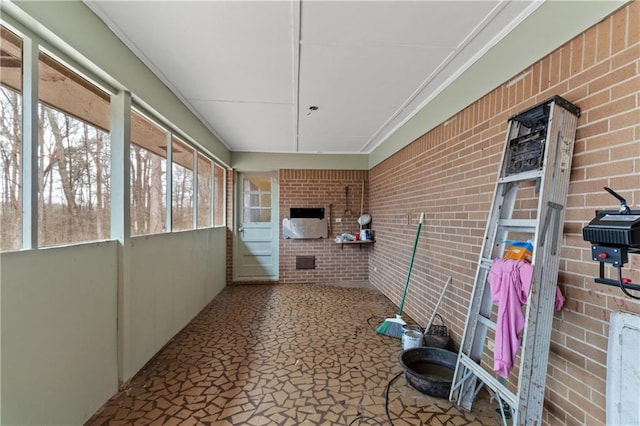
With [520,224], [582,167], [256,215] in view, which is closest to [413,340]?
[520,224]

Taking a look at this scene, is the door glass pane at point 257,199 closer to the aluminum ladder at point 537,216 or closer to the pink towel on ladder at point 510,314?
the aluminum ladder at point 537,216

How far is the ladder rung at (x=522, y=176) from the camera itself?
1.52 meters

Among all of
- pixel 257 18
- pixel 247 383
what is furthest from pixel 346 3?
pixel 247 383

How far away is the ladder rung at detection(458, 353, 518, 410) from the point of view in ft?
4.84

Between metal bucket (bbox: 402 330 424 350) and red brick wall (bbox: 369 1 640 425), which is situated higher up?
red brick wall (bbox: 369 1 640 425)

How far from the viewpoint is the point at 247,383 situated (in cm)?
226

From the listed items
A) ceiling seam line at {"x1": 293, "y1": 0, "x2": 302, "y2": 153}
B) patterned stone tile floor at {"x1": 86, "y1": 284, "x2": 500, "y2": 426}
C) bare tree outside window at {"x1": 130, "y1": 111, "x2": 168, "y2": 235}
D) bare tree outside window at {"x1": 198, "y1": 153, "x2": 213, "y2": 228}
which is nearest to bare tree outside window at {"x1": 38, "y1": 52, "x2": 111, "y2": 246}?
bare tree outside window at {"x1": 130, "y1": 111, "x2": 168, "y2": 235}

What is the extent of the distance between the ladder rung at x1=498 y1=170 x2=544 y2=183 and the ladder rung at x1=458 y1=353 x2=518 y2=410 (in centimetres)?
123

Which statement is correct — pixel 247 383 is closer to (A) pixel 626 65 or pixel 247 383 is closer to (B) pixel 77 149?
(B) pixel 77 149

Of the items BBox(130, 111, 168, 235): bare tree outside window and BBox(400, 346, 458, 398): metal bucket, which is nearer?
BBox(400, 346, 458, 398): metal bucket

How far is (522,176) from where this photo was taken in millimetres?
1637

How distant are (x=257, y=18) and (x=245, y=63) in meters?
0.58

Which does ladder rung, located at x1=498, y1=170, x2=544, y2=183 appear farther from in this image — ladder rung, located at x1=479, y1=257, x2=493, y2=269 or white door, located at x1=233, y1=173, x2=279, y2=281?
white door, located at x1=233, y1=173, x2=279, y2=281

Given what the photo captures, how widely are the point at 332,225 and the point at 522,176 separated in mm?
4222
